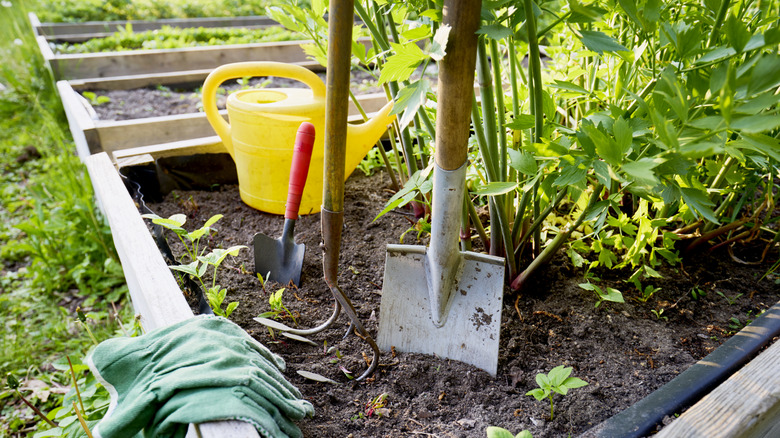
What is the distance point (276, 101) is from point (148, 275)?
2.51 feet

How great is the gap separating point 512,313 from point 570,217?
389 mm

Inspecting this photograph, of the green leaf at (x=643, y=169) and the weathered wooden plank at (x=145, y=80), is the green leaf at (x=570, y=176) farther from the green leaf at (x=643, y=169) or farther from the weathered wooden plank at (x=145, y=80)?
the weathered wooden plank at (x=145, y=80)

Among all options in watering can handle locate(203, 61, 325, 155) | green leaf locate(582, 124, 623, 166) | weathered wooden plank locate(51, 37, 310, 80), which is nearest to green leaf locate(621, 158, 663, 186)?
green leaf locate(582, 124, 623, 166)

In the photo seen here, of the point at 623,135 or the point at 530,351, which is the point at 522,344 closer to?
the point at 530,351

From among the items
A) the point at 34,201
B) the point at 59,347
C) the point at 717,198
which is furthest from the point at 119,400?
the point at 34,201

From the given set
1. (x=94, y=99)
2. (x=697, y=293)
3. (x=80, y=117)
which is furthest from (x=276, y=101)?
(x=94, y=99)

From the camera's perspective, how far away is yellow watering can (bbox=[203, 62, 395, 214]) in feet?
5.17

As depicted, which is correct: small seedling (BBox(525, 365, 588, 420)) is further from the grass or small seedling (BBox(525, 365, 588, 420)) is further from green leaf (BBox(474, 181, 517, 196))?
the grass

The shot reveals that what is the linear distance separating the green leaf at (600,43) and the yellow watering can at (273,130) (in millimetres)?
758

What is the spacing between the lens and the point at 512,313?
124cm

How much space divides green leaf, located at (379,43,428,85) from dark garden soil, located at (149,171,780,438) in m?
0.58

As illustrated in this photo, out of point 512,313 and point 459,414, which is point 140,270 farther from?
point 512,313

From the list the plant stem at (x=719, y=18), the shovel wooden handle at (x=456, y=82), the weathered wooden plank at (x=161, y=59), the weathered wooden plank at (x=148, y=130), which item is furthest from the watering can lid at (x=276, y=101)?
the weathered wooden plank at (x=161, y=59)

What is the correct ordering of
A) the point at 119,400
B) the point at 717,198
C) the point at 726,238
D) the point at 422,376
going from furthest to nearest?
the point at 726,238 < the point at 717,198 < the point at 422,376 < the point at 119,400
